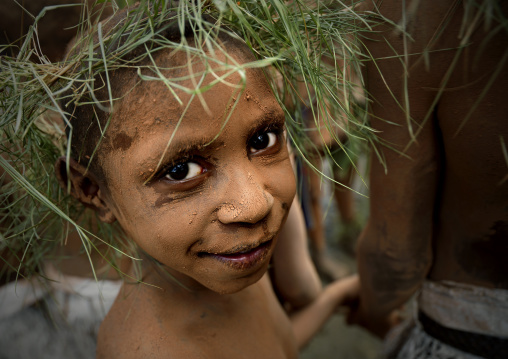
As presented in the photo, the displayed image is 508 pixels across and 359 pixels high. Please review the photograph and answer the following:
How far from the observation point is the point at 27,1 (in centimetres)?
85

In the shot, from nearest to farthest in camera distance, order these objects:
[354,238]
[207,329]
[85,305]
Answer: [207,329] → [85,305] → [354,238]

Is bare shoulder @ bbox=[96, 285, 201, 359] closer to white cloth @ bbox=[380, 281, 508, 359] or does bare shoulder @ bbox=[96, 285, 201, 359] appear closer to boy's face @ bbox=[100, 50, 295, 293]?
boy's face @ bbox=[100, 50, 295, 293]

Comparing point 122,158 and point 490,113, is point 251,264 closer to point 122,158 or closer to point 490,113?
point 122,158

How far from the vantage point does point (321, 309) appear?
4.71 ft

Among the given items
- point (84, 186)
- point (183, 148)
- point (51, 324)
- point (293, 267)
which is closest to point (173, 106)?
point (183, 148)

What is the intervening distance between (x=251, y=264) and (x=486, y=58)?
547 mm

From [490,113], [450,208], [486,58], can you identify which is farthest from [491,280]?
[486,58]

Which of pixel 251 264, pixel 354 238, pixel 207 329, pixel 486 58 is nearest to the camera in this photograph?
pixel 486 58

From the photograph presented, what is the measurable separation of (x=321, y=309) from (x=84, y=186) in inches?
37.3

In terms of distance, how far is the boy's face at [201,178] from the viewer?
2.27 feet

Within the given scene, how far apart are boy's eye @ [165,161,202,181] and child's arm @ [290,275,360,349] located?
0.85m

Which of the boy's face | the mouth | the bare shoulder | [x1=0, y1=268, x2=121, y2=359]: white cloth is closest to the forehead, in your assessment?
the boy's face

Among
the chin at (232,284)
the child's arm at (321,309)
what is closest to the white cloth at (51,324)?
the child's arm at (321,309)

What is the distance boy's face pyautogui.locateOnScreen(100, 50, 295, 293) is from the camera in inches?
27.2
